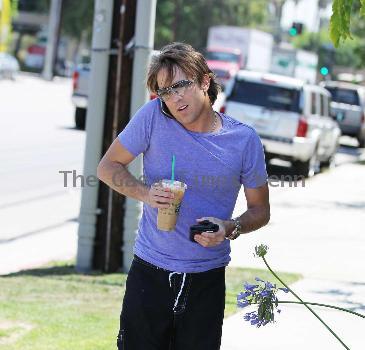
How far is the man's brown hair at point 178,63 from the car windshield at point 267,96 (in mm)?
14479

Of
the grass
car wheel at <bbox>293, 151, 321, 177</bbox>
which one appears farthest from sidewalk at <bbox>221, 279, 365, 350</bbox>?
car wheel at <bbox>293, 151, 321, 177</bbox>

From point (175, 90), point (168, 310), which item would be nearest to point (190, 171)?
point (175, 90)

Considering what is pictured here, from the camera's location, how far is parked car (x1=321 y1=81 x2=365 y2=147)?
30.3m

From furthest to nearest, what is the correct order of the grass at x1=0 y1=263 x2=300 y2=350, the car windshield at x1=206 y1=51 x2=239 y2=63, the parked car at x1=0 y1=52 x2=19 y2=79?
the car windshield at x1=206 y1=51 x2=239 y2=63 < the parked car at x1=0 y1=52 x2=19 y2=79 < the grass at x1=0 y1=263 x2=300 y2=350

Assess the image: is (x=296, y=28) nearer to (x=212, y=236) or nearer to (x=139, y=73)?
(x=139, y=73)

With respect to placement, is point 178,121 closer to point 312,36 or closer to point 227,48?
point 227,48

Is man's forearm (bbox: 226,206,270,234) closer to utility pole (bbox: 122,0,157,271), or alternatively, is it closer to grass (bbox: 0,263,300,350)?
grass (bbox: 0,263,300,350)

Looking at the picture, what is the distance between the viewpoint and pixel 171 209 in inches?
146

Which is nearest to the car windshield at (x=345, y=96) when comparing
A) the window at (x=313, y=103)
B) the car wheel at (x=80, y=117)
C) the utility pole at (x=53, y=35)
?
the car wheel at (x=80, y=117)

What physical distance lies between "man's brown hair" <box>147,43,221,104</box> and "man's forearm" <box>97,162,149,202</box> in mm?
351

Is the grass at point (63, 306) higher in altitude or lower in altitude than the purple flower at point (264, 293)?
lower

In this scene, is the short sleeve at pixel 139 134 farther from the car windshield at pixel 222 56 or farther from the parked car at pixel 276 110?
the car windshield at pixel 222 56

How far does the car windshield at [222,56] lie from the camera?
182ft

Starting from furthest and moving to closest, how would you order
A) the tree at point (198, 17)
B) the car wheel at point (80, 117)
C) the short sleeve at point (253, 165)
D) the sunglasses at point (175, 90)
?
the tree at point (198, 17) < the car wheel at point (80, 117) < the short sleeve at point (253, 165) < the sunglasses at point (175, 90)
